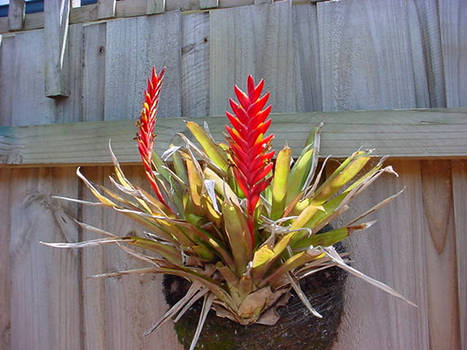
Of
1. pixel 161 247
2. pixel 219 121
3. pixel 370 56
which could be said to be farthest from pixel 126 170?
pixel 370 56

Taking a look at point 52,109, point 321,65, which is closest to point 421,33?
point 321,65

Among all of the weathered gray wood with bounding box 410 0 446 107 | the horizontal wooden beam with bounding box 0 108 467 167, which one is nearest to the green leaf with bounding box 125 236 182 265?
the horizontal wooden beam with bounding box 0 108 467 167

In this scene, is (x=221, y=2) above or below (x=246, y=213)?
above

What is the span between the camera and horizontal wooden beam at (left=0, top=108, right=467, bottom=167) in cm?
86

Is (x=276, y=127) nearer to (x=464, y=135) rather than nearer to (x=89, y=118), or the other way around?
(x=464, y=135)

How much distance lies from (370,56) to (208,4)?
0.42m

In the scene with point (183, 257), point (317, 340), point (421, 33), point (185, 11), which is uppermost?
point (185, 11)

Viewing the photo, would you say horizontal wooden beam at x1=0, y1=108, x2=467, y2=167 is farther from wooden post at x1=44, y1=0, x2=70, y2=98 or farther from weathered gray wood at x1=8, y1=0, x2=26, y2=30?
weathered gray wood at x1=8, y1=0, x2=26, y2=30

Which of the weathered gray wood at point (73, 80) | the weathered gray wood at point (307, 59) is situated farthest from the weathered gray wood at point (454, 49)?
the weathered gray wood at point (73, 80)

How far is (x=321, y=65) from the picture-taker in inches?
38.2

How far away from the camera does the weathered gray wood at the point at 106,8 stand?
1101mm

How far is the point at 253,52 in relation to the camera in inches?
39.6

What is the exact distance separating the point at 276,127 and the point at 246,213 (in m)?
0.35

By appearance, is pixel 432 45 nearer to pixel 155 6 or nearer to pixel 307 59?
pixel 307 59
